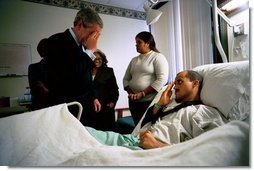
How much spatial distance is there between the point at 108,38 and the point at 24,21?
0.35m

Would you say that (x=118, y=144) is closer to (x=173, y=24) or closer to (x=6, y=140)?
(x=6, y=140)

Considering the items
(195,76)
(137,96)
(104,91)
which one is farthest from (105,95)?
(195,76)

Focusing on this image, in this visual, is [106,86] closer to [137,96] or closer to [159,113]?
[137,96]

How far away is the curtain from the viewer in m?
0.77

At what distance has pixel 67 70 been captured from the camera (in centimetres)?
75

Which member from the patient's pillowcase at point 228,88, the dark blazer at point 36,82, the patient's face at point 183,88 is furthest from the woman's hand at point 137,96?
the dark blazer at point 36,82

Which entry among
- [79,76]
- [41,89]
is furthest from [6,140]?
[79,76]

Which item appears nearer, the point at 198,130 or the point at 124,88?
the point at 198,130

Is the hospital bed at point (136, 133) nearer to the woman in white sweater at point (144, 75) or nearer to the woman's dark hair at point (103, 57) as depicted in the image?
the woman in white sweater at point (144, 75)

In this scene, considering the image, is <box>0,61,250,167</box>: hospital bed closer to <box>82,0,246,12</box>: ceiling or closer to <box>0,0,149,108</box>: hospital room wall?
<box>0,0,149,108</box>: hospital room wall

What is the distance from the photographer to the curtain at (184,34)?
766 mm

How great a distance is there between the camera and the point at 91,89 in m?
0.77

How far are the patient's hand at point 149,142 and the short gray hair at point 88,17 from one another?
491 mm

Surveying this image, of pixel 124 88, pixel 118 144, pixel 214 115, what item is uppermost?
pixel 124 88
